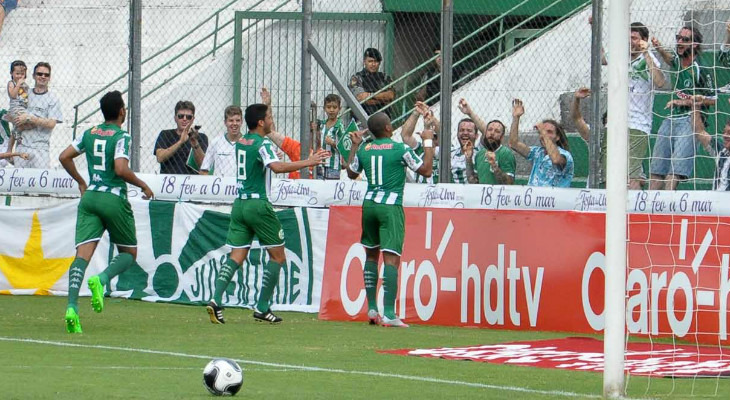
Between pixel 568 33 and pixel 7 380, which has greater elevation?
pixel 568 33

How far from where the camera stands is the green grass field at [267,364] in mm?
8078

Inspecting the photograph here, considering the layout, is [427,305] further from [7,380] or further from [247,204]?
[7,380]

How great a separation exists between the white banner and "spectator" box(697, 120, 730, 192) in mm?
441

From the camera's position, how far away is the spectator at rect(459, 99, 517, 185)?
15250 mm

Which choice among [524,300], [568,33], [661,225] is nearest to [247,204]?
[524,300]

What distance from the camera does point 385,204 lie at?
1327 centimetres

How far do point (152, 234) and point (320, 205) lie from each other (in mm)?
2199

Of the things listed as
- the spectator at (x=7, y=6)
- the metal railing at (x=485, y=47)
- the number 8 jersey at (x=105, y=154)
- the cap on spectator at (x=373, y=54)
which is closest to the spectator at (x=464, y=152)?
the metal railing at (x=485, y=47)

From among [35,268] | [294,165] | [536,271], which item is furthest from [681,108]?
[35,268]

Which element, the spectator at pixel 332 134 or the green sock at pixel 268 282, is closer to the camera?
the green sock at pixel 268 282

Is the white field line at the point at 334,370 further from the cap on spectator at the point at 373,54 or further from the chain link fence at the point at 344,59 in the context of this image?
the cap on spectator at the point at 373,54

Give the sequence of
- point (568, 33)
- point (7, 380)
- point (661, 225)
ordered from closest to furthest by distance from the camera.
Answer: point (7, 380), point (661, 225), point (568, 33)

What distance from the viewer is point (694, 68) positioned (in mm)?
12781

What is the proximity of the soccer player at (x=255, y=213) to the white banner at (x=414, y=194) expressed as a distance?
186cm
